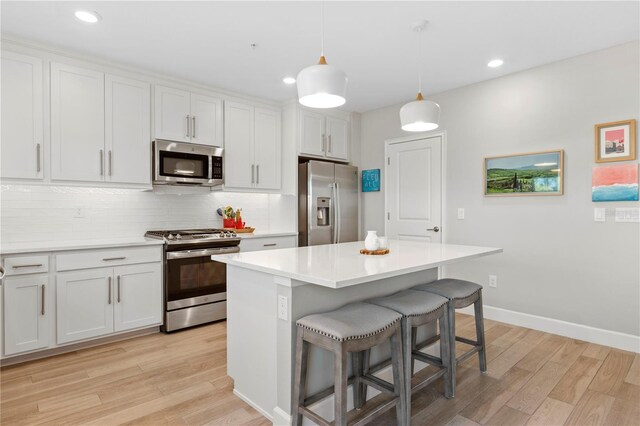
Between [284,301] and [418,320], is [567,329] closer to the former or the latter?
[418,320]

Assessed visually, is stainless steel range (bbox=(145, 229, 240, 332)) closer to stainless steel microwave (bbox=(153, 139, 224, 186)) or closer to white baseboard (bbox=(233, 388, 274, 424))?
stainless steel microwave (bbox=(153, 139, 224, 186))

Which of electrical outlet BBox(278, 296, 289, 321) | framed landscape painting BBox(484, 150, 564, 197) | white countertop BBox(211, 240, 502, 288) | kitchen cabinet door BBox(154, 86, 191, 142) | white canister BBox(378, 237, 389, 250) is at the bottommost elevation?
electrical outlet BBox(278, 296, 289, 321)

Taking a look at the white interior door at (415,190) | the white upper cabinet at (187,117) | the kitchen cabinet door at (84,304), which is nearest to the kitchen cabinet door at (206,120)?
the white upper cabinet at (187,117)

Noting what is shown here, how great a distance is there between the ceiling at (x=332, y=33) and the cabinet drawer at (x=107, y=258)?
172 cm

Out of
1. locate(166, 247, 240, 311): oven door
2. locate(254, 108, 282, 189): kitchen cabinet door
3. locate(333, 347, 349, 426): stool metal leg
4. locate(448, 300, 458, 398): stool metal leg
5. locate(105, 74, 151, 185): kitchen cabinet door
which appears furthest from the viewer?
locate(254, 108, 282, 189): kitchen cabinet door

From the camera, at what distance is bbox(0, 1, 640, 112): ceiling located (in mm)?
2490

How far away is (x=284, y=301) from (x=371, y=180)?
3.39m

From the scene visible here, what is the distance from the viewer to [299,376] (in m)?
1.82

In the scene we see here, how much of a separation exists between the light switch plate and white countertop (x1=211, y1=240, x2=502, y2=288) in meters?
1.33

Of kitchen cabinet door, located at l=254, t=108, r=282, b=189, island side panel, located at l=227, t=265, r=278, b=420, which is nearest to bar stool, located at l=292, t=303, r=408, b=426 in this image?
island side panel, located at l=227, t=265, r=278, b=420

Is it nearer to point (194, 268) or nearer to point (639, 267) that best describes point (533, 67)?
point (639, 267)

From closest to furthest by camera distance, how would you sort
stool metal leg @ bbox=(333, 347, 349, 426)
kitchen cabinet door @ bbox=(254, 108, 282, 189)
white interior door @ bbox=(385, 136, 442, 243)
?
stool metal leg @ bbox=(333, 347, 349, 426) < white interior door @ bbox=(385, 136, 442, 243) < kitchen cabinet door @ bbox=(254, 108, 282, 189)

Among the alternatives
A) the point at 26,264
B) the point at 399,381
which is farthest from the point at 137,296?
the point at 399,381

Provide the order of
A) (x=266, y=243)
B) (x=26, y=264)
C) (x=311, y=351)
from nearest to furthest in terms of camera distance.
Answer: (x=311, y=351), (x=26, y=264), (x=266, y=243)
